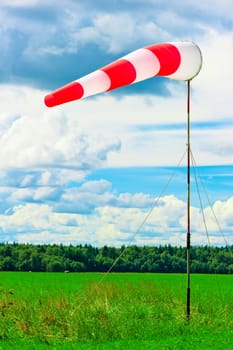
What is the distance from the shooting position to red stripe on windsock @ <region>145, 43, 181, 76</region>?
12445 mm

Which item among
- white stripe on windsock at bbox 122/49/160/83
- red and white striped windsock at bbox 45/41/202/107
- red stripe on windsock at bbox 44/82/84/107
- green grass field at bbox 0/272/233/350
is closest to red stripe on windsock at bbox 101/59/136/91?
red and white striped windsock at bbox 45/41/202/107

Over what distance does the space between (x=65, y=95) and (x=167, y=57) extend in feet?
7.90

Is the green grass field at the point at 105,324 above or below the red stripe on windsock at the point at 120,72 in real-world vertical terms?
below

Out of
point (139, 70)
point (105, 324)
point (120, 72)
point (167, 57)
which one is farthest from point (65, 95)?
point (105, 324)

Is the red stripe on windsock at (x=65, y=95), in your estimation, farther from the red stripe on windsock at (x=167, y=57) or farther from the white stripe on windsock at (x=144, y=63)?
the red stripe on windsock at (x=167, y=57)

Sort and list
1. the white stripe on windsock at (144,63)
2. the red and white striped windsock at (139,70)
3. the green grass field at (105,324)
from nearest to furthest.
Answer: the red and white striped windsock at (139,70) → the green grass field at (105,324) → the white stripe on windsock at (144,63)

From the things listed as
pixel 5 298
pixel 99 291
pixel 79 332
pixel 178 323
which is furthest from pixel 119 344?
pixel 99 291

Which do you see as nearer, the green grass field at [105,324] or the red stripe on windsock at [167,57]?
the green grass field at [105,324]

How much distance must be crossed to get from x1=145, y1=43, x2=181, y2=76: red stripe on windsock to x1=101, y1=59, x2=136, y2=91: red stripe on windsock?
71 cm

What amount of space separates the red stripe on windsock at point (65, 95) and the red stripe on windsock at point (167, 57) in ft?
6.12

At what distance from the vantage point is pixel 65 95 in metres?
11.0

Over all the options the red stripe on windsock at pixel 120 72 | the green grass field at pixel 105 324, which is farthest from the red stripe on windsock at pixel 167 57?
the green grass field at pixel 105 324

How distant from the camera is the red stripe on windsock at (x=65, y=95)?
10844 mm

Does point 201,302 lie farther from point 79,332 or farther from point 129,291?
point 79,332
